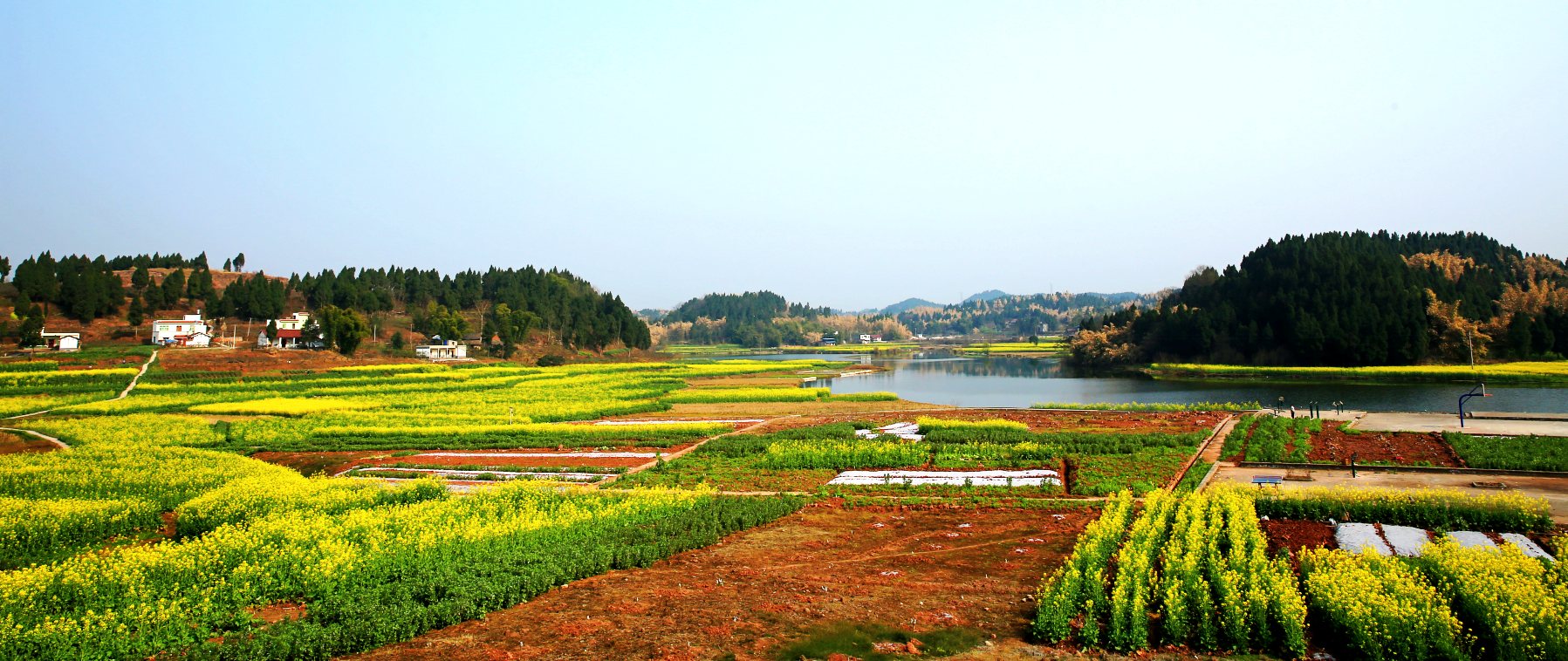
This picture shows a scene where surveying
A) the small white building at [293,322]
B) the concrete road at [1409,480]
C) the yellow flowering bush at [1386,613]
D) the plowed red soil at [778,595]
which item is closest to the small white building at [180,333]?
the small white building at [293,322]

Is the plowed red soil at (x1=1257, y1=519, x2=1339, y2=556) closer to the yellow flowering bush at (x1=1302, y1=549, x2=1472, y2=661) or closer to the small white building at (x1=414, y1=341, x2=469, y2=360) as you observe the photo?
the yellow flowering bush at (x1=1302, y1=549, x2=1472, y2=661)

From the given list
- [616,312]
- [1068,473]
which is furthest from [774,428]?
[616,312]

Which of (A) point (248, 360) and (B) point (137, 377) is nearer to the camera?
(B) point (137, 377)

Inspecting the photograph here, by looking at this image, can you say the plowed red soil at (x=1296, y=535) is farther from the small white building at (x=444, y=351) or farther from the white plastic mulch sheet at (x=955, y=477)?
the small white building at (x=444, y=351)

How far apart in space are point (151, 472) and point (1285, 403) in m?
49.0

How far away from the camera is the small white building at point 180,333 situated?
241 feet

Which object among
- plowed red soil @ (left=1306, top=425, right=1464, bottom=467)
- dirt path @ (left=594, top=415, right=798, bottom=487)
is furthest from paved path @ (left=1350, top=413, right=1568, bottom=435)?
dirt path @ (left=594, top=415, right=798, bottom=487)

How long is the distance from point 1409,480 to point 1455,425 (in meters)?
12.2

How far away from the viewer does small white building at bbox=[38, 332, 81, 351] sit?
64.2 meters

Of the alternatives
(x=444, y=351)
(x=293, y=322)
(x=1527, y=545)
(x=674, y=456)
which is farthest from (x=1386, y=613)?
(x=293, y=322)

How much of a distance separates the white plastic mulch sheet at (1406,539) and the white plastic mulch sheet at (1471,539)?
1.46 ft

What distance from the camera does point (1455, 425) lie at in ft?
92.9

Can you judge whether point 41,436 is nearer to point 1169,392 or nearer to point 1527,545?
point 1527,545

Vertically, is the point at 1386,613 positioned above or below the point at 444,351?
below
